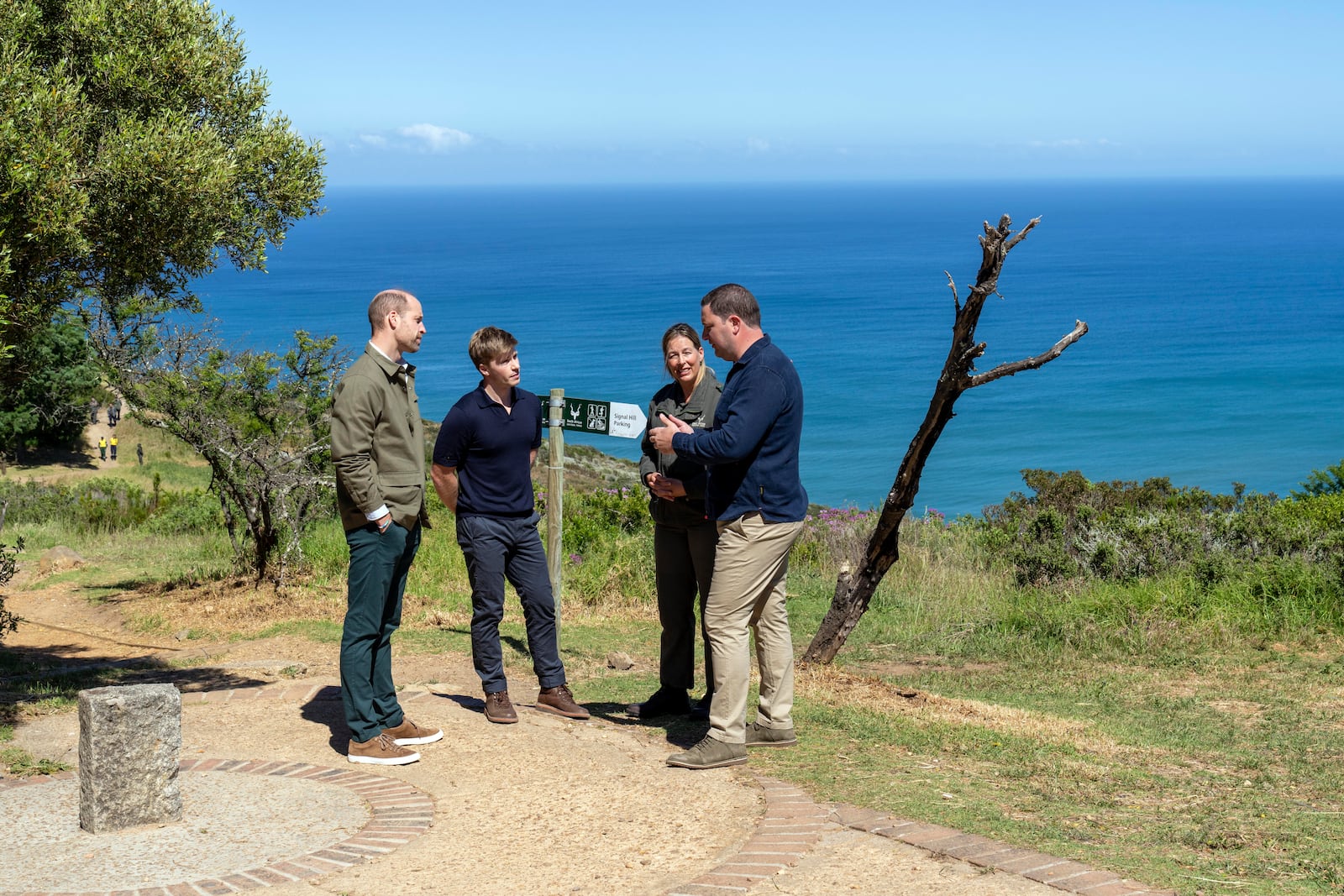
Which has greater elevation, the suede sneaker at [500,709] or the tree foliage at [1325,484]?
the tree foliage at [1325,484]

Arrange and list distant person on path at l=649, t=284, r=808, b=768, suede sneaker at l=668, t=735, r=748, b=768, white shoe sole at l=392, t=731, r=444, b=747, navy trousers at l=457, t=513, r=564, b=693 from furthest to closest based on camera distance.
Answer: navy trousers at l=457, t=513, r=564, b=693
white shoe sole at l=392, t=731, r=444, b=747
suede sneaker at l=668, t=735, r=748, b=768
distant person on path at l=649, t=284, r=808, b=768

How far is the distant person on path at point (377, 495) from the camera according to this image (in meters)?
5.76

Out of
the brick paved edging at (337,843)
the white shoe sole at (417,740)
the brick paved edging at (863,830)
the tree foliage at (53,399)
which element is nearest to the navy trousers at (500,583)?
the white shoe sole at (417,740)

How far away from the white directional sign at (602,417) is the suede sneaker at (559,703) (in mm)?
1614

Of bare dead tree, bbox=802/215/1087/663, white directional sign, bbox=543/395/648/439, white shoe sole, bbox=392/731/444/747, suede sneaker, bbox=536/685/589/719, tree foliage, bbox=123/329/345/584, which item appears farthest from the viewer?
tree foliage, bbox=123/329/345/584

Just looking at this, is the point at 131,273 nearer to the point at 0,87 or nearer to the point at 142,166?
the point at 142,166

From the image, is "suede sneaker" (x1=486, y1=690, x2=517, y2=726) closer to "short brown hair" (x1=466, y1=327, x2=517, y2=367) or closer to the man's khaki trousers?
the man's khaki trousers

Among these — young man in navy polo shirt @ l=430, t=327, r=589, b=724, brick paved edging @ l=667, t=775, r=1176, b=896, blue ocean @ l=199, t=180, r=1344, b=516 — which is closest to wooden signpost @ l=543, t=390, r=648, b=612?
blue ocean @ l=199, t=180, r=1344, b=516

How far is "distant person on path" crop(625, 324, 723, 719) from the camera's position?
20.7ft

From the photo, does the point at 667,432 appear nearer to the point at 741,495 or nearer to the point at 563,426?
the point at 741,495

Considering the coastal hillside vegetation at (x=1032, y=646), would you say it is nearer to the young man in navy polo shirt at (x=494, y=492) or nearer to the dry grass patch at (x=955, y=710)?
the dry grass patch at (x=955, y=710)

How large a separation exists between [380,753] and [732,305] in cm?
280

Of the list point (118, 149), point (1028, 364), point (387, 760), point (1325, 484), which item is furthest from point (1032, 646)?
point (1325, 484)

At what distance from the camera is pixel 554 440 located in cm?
812
